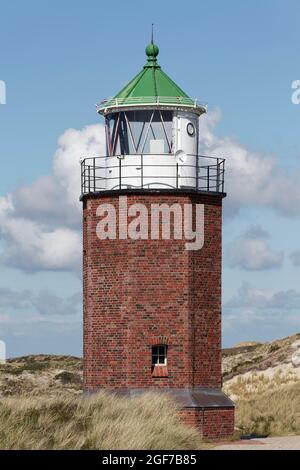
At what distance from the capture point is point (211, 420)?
2961 cm

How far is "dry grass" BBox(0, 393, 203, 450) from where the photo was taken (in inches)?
912

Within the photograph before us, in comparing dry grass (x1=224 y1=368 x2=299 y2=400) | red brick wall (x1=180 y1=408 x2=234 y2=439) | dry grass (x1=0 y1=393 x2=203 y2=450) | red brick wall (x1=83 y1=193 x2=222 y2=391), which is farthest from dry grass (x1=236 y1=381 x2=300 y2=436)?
dry grass (x1=0 y1=393 x2=203 y2=450)

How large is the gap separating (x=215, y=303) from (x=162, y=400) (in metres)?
3.30

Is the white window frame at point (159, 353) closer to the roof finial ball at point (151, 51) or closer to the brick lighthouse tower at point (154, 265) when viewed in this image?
the brick lighthouse tower at point (154, 265)

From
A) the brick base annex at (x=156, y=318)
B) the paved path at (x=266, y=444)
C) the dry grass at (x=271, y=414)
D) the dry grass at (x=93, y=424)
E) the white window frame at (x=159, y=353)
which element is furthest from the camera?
the dry grass at (x=271, y=414)

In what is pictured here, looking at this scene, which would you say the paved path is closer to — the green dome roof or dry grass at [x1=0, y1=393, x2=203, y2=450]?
dry grass at [x1=0, y1=393, x2=203, y2=450]

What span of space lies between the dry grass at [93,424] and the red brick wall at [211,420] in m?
1.14

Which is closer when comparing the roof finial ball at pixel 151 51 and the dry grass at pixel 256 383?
the roof finial ball at pixel 151 51

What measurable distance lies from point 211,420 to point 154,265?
4.03 metres

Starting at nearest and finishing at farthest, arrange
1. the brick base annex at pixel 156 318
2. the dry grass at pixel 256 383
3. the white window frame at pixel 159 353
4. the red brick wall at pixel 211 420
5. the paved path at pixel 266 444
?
the paved path at pixel 266 444 → the red brick wall at pixel 211 420 → the brick base annex at pixel 156 318 → the white window frame at pixel 159 353 → the dry grass at pixel 256 383

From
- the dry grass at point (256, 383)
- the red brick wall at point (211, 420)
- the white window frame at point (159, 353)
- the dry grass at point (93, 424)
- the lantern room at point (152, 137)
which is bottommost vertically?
the dry grass at point (256, 383)

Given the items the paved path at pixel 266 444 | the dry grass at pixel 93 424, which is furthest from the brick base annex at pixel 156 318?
the dry grass at pixel 93 424

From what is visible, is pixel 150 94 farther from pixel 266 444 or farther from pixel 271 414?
pixel 271 414

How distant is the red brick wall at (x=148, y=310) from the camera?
96.7ft
